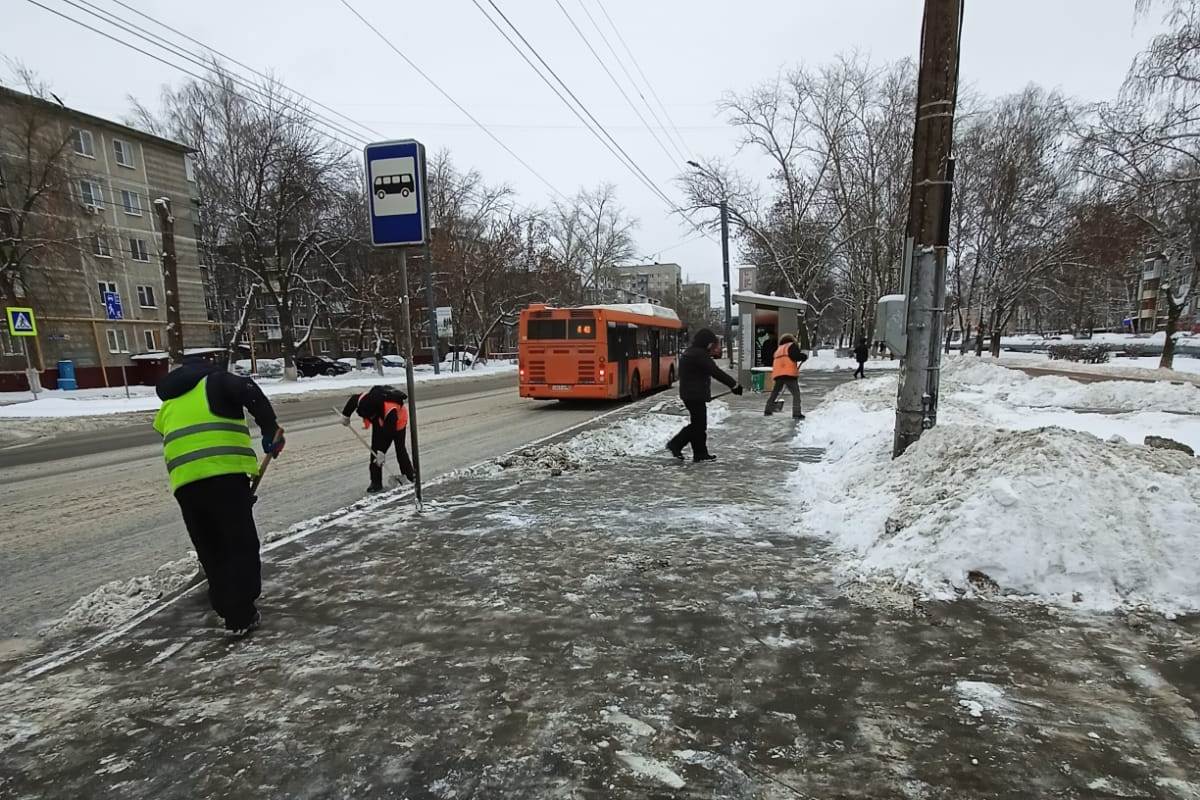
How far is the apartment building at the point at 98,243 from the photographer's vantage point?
2486 centimetres

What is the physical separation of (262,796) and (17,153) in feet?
118

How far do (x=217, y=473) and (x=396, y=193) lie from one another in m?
3.10

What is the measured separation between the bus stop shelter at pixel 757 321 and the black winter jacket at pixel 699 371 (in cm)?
676

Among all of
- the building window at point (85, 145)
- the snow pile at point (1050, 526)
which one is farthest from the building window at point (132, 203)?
the snow pile at point (1050, 526)

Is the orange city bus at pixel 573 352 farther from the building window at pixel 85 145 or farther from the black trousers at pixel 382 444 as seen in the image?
the building window at pixel 85 145

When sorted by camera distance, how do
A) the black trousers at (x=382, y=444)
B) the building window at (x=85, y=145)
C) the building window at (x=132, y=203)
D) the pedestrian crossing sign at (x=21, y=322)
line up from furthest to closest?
the building window at (x=132, y=203), the building window at (x=85, y=145), the pedestrian crossing sign at (x=21, y=322), the black trousers at (x=382, y=444)

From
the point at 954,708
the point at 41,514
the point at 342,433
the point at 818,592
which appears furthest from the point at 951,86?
the point at 342,433

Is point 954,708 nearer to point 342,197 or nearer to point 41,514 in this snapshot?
point 41,514

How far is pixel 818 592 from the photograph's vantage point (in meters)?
3.94

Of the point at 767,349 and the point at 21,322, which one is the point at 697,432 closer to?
the point at 767,349

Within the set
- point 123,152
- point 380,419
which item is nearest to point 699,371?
point 380,419

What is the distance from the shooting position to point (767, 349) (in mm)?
21453

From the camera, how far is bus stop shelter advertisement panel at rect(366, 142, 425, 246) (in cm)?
550

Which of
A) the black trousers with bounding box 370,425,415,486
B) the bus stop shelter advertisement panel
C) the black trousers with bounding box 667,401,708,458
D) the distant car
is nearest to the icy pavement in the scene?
the black trousers with bounding box 370,425,415,486
